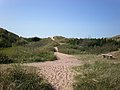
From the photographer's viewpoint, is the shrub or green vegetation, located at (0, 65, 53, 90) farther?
the shrub

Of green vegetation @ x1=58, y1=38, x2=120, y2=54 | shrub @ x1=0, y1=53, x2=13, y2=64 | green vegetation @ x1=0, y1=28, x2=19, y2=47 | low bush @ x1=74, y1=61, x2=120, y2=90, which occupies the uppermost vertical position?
green vegetation @ x1=0, y1=28, x2=19, y2=47

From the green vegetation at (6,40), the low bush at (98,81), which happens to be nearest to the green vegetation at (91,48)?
the green vegetation at (6,40)

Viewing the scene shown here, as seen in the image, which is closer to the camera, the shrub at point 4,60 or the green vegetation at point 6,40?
the shrub at point 4,60

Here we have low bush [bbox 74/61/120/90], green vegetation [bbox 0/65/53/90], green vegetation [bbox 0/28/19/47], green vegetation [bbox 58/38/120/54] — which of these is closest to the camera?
green vegetation [bbox 0/65/53/90]

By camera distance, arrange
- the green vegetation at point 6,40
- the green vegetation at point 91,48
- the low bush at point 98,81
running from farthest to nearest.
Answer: the green vegetation at point 6,40 < the green vegetation at point 91,48 < the low bush at point 98,81

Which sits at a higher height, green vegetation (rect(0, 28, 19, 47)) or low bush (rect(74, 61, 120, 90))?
green vegetation (rect(0, 28, 19, 47))

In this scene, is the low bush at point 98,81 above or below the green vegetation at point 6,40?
below

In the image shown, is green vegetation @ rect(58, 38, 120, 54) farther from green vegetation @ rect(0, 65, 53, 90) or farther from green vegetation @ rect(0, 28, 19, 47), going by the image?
green vegetation @ rect(0, 65, 53, 90)

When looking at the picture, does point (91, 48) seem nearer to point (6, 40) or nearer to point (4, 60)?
point (6, 40)

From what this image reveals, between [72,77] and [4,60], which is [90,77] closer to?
[72,77]

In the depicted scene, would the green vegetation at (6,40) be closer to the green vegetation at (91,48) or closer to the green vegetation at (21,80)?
the green vegetation at (91,48)

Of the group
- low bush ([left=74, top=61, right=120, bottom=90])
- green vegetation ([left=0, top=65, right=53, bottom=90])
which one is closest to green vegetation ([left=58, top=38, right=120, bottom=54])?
low bush ([left=74, top=61, right=120, bottom=90])

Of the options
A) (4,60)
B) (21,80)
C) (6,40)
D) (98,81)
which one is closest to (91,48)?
(6,40)

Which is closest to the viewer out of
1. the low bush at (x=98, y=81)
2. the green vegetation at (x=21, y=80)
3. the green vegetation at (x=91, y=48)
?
the green vegetation at (x=21, y=80)
